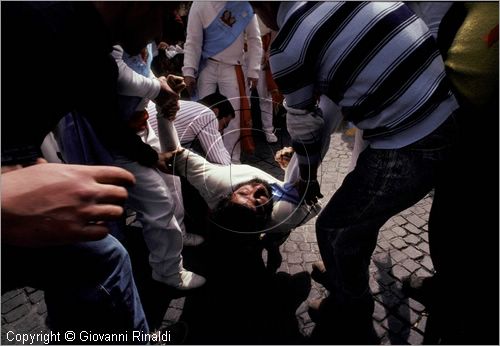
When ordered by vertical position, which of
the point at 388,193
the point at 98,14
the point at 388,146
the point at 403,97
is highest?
the point at 98,14

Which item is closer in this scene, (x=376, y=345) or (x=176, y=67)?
(x=376, y=345)

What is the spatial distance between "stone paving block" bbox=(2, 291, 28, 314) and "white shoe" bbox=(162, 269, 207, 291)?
139 cm

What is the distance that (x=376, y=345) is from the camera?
8.30 feet

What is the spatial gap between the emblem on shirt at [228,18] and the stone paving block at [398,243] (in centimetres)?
341

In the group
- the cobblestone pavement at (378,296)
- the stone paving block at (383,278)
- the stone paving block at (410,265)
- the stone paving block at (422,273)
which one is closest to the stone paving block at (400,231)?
the cobblestone pavement at (378,296)

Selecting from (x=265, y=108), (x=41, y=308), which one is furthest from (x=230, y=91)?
(x=41, y=308)

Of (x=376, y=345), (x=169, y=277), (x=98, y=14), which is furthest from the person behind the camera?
(x=169, y=277)

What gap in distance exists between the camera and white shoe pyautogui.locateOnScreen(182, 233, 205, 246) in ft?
11.8

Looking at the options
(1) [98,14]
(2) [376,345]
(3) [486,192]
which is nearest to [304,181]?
(3) [486,192]

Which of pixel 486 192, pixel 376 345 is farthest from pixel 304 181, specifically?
pixel 376 345

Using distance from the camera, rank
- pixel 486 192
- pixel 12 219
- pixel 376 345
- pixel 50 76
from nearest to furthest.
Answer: pixel 12 219 → pixel 50 76 → pixel 486 192 → pixel 376 345

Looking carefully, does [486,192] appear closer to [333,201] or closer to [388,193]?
[388,193]

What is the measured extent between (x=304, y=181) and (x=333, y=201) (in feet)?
1.60

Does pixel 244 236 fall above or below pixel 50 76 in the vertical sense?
below
